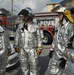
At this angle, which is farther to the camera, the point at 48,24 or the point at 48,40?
the point at 48,24

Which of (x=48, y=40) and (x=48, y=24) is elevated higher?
(x=48, y=24)

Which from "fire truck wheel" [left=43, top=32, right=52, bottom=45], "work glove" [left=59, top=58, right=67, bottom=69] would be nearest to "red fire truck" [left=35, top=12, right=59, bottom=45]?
"fire truck wheel" [left=43, top=32, right=52, bottom=45]

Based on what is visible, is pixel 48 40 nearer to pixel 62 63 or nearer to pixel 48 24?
pixel 48 24

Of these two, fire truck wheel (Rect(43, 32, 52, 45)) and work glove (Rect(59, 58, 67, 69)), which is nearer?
work glove (Rect(59, 58, 67, 69))

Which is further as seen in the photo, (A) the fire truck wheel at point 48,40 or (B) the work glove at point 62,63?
(A) the fire truck wheel at point 48,40

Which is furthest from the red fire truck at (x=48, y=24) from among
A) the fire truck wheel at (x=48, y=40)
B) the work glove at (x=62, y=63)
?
the work glove at (x=62, y=63)

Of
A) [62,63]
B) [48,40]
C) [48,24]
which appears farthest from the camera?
[48,24]

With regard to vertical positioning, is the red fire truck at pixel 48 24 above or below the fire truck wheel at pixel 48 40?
above

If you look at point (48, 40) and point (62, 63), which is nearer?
point (62, 63)

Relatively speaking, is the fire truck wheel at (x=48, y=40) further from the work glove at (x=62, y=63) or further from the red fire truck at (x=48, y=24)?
the work glove at (x=62, y=63)

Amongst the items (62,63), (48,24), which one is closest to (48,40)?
(48,24)

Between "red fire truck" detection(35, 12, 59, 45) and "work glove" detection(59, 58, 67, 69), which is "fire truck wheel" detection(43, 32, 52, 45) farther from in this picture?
"work glove" detection(59, 58, 67, 69)

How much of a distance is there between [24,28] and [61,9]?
965mm

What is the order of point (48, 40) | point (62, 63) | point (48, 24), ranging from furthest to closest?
point (48, 24) < point (48, 40) < point (62, 63)
